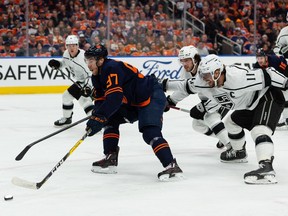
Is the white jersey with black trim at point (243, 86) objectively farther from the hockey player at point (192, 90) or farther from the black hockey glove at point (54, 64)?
the black hockey glove at point (54, 64)

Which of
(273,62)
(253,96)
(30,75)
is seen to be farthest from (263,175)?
(30,75)

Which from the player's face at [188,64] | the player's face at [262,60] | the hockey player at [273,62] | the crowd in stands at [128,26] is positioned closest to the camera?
the player's face at [188,64]

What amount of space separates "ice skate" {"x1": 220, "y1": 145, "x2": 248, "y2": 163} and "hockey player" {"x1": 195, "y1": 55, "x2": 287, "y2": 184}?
38 centimetres

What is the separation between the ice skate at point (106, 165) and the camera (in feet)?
15.2

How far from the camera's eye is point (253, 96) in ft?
14.5

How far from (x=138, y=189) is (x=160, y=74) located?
713cm

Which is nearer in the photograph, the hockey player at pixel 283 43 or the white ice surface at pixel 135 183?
the white ice surface at pixel 135 183

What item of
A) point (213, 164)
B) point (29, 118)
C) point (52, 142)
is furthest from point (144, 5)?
point (213, 164)

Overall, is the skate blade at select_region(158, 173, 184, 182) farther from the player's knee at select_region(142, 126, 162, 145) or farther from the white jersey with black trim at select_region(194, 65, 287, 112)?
the white jersey with black trim at select_region(194, 65, 287, 112)

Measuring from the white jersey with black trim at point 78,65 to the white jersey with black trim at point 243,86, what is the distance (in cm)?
274

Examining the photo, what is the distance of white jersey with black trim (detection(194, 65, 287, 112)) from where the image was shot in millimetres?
4273

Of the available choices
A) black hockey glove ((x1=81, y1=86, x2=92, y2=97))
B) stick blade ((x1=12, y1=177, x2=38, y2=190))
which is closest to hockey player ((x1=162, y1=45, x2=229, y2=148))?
stick blade ((x1=12, y1=177, x2=38, y2=190))

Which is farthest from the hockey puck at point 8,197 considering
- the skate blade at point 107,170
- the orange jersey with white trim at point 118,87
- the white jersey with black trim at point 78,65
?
the white jersey with black trim at point 78,65

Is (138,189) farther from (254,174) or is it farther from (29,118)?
(29,118)
